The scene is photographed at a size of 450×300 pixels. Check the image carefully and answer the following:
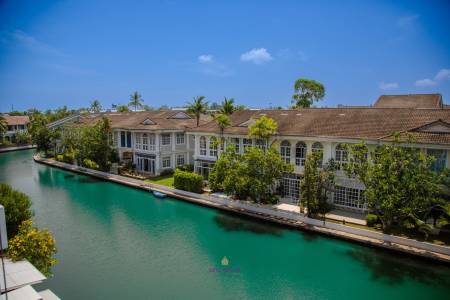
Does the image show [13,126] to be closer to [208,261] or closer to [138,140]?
[138,140]

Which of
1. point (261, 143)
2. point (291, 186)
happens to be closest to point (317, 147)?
point (291, 186)

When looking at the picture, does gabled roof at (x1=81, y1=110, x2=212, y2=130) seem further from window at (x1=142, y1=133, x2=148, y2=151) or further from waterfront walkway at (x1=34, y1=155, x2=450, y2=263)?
waterfront walkway at (x1=34, y1=155, x2=450, y2=263)

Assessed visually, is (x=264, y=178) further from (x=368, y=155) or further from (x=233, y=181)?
(x=368, y=155)

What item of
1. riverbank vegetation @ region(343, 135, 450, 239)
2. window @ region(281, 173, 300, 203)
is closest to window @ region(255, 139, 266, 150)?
window @ region(281, 173, 300, 203)

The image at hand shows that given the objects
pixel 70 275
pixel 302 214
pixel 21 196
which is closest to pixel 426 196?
pixel 302 214

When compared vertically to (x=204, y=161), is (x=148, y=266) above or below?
below

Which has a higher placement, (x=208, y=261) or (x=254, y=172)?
(x=254, y=172)
